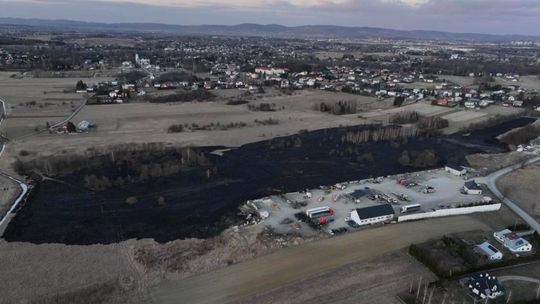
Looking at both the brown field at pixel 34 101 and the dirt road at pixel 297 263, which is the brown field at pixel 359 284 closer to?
the dirt road at pixel 297 263

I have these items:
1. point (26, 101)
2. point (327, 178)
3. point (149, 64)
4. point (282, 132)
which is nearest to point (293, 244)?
point (327, 178)

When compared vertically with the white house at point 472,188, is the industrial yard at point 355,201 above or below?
below

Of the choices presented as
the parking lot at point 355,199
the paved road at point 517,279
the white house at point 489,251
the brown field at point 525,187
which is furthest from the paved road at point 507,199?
the paved road at point 517,279

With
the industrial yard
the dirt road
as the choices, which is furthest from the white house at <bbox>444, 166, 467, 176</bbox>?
the dirt road

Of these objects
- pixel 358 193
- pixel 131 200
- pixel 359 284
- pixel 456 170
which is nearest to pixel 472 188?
pixel 456 170

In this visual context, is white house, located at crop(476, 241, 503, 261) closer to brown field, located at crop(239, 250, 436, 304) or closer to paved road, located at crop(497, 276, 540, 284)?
paved road, located at crop(497, 276, 540, 284)

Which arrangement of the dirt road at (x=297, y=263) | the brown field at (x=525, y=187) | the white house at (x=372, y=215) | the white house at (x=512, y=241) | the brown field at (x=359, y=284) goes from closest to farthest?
the brown field at (x=359, y=284) → the dirt road at (x=297, y=263) → the white house at (x=512, y=241) → the white house at (x=372, y=215) → the brown field at (x=525, y=187)
